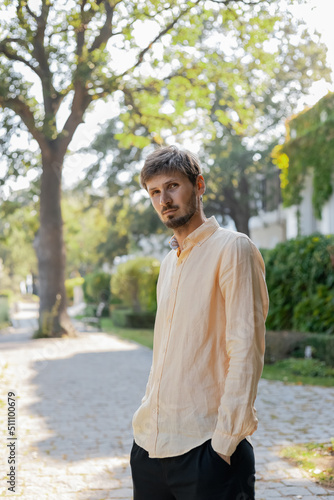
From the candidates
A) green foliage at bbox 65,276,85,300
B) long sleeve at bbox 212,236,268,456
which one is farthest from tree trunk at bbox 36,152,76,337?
green foliage at bbox 65,276,85,300

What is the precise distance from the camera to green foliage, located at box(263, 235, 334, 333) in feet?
44.1

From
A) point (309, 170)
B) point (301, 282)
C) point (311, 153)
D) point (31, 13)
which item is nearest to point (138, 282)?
point (309, 170)

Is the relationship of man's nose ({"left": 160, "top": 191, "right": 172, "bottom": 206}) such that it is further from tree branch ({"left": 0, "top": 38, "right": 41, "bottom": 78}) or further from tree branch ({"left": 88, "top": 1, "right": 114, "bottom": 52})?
tree branch ({"left": 88, "top": 1, "right": 114, "bottom": 52})

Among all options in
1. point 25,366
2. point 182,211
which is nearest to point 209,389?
point 182,211

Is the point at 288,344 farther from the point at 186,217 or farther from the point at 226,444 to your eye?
the point at 226,444

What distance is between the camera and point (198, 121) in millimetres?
20844

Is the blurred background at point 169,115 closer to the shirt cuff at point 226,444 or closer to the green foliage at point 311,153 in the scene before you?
the green foliage at point 311,153

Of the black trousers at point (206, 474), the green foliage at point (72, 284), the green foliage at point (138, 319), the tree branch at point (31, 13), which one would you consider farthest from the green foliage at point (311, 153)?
the green foliage at point (72, 284)

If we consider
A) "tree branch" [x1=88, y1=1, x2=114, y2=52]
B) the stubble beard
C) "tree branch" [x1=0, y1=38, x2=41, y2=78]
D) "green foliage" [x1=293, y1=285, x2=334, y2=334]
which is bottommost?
"green foliage" [x1=293, y1=285, x2=334, y2=334]

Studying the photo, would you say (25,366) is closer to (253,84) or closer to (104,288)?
(253,84)

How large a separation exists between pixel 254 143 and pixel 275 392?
21605 millimetres

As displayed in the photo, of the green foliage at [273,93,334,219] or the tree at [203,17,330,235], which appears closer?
the green foliage at [273,93,334,219]

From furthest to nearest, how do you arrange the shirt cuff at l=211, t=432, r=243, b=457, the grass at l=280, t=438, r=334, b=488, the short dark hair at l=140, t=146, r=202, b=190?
1. the grass at l=280, t=438, r=334, b=488
2. the short dark hair at l=140, t=146, r=202, b=190
3. the shirt cuff at l=211, t=432, r=243, b=457

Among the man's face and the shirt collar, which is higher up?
the man's face
